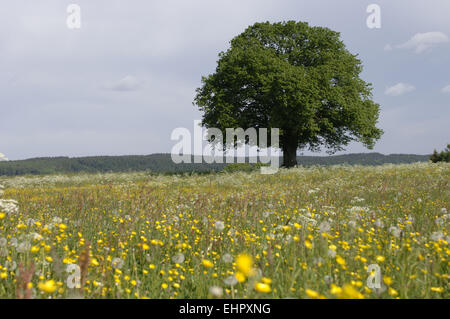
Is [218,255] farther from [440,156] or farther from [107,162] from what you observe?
[107,162]

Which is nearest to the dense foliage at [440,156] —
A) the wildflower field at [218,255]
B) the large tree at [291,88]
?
the large tree at [291,88]

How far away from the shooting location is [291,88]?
25188mm

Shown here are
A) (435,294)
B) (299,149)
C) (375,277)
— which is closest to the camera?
(375,277)

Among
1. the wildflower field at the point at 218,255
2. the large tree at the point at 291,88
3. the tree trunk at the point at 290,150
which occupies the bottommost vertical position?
the wildflower field at the point at 218,255

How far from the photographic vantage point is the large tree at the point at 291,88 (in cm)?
2623

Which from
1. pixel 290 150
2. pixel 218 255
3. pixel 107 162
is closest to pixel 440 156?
pixel 290 150

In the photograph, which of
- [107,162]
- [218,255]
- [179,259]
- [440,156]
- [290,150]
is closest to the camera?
[179,259]

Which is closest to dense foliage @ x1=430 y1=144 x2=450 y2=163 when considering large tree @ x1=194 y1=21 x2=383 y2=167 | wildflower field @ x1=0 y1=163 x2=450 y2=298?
large tree @ x1=194 y1=21 x2=383 y2=167

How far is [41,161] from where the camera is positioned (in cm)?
13400

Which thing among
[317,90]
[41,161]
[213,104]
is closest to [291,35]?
[317,90]

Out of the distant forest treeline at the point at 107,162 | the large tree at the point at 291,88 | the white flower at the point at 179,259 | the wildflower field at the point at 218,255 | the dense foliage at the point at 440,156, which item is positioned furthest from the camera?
the distant forest treeline at the point at 107,162

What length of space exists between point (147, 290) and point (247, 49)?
26.5 meters

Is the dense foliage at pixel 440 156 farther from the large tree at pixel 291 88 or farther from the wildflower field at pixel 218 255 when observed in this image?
the wildflower field at pixel 218 255
